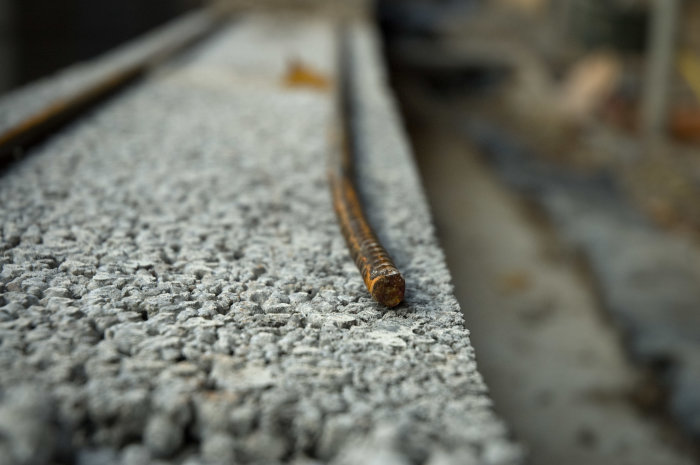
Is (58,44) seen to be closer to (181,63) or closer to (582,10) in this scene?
Answer: (181,63)

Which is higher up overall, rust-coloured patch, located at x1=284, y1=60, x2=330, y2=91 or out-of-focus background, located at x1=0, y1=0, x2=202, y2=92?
out-of-focus background, located at x1=0, y1=0, x2=202, y2=92

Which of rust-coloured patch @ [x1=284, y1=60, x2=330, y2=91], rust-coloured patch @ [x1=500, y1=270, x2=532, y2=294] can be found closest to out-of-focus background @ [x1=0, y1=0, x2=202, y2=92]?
rust-coloured patch @ [x1=284, y1=60, x2=330, y2=91]

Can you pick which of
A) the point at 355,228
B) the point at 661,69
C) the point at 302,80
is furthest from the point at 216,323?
the point at 661,69

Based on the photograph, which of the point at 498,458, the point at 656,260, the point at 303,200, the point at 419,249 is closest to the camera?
the point at 498,458

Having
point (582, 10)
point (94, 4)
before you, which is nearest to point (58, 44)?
point (94, 4)

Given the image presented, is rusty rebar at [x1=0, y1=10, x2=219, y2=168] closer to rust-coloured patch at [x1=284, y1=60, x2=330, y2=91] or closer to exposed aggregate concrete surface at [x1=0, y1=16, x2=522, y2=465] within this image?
exposed aggregate concrete surface at [x1=0, y1=16, x2=522, y2=465]

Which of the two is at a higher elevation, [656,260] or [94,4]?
[94,4]
